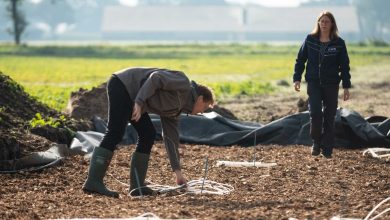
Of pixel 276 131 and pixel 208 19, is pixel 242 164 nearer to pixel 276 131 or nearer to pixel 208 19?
pixel 276 131

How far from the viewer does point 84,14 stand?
557 ft

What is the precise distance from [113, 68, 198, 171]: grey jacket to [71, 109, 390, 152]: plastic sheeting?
4428mm

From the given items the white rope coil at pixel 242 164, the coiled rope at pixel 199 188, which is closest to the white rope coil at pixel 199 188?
the coiled rope at pixel 199 188

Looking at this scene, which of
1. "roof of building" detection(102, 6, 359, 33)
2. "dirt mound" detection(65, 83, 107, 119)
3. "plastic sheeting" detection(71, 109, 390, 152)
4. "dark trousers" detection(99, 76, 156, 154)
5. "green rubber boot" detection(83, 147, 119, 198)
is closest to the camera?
"dark trousers" detection(99, 76, 156, 154)

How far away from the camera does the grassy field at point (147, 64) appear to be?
82.6 feet

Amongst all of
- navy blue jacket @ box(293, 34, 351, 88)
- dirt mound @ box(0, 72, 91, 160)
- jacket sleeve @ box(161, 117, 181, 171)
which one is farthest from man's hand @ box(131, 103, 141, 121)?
navy blue jacket @ box(293, 34, 351, 88)

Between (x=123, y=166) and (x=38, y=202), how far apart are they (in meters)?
2.68

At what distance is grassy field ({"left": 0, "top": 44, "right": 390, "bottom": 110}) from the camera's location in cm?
2517

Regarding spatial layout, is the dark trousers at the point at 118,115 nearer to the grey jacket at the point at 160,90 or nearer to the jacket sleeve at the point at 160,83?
the grey jacket at the point at 160,90

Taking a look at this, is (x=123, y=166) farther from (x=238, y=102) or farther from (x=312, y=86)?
(x=238, y=102)

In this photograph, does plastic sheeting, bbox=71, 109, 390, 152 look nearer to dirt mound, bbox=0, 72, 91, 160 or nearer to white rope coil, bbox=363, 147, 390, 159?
dirt mound, bbox=0, 72, 91, 160

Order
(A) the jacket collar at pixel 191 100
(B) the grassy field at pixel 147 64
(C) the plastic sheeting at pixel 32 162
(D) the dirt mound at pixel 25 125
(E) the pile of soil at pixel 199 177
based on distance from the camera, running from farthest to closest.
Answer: (B) the grassy field at pixel 147 64, (D) the dirt mound at pixel 25 125, (C) the plastic sheeting at pixel 32 162, (A) the jacket collar at pixel 191 100, (E) the pile of soil at pixel 199 177

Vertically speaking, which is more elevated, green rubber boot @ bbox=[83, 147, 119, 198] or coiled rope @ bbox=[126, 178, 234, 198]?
green rubber boot @ bbox=[83, 147, 119, 198]

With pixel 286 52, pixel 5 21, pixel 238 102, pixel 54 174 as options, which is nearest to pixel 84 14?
pixel 5 21
